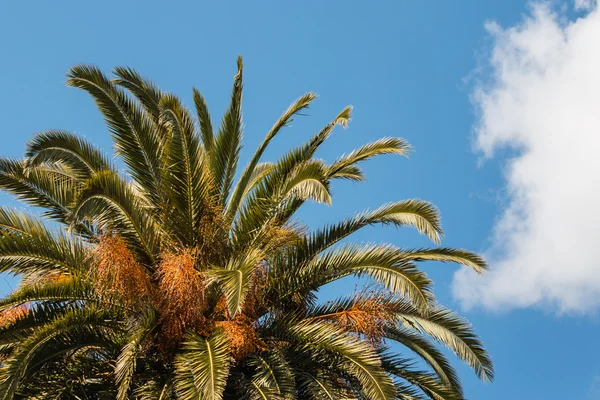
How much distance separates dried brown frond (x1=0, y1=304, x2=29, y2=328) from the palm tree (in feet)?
0.13

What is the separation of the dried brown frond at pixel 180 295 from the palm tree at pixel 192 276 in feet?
0.07

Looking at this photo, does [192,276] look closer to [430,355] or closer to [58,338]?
[58,338]

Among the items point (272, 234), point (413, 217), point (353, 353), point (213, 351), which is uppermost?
point (413, 217)

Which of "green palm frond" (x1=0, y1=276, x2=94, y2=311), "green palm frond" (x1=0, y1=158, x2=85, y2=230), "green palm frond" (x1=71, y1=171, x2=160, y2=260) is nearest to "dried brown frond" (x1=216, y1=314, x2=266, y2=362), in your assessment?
"green palm frond" (x1=71, y1=171, x2=160, y2=260)

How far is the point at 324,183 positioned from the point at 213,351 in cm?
292

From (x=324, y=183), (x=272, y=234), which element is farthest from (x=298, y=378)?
(x=324, y=183)

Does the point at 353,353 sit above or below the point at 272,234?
below

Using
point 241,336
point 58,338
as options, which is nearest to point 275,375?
point 241,336

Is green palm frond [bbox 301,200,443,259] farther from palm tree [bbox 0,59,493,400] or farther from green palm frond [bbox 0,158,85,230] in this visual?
green palm frond [bbox 0,158,85,230]

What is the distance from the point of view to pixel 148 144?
44.5 feet

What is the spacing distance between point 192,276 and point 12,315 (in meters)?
3.62

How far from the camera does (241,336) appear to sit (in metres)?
11.7

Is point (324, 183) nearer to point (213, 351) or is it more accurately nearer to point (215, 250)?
point (215, 250)

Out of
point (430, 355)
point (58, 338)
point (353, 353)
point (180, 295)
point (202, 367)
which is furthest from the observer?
point (430, 355)
